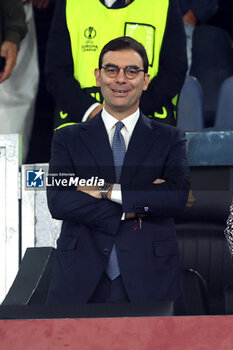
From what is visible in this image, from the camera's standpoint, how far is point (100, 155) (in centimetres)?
260

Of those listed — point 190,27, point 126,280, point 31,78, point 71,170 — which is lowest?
point 126,280

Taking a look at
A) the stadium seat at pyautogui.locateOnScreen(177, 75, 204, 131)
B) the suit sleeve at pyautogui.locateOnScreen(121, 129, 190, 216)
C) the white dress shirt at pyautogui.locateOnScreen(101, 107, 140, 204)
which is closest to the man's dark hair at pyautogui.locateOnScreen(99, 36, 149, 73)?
the white dress shirt at pyautogui.locateOnScreen(101, 107, 140, 204)

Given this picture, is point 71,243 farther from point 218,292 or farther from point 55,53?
point 55,53

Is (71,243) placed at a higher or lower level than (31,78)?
lower

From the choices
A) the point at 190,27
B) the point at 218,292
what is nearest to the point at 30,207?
the point at 218,292

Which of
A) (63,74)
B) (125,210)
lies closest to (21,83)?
(63,74)

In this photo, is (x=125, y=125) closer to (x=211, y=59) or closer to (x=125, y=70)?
(x=125, y=70)

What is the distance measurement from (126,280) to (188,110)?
156cm

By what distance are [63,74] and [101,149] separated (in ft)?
2.72

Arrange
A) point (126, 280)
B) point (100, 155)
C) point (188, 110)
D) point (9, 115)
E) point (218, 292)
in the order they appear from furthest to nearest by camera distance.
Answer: point (9, 115) → point (188, 110) → point (218, 292) → point (100, 155) → point (126, 280)

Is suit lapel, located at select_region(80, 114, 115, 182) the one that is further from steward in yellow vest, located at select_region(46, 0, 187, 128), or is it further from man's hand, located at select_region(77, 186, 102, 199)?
steward in yellow vest, located at select_region(46, 0, 187, 128)

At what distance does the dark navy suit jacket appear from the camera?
2459mm

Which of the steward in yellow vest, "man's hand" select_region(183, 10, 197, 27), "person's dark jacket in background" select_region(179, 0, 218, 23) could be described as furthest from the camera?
"man's hand" select_region(183, 10, 197, 27)

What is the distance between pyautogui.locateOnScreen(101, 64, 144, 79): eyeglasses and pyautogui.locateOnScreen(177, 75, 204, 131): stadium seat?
1.17m
